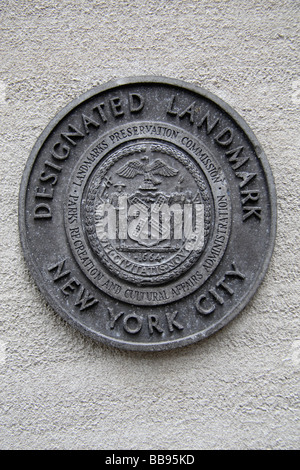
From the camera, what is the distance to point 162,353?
2.27 meters

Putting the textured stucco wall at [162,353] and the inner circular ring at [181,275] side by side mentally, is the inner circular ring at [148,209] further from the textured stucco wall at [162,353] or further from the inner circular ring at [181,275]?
the textured stucco wall at [162,353]


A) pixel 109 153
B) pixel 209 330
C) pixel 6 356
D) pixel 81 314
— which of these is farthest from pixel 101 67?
pixel 6 356

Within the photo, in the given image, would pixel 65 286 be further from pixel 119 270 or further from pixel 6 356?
pixel 6 356

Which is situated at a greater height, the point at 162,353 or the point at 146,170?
the point at 146,170

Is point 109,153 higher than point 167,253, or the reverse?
point 109,153

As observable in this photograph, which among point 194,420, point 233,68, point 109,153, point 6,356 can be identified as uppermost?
point 233,68

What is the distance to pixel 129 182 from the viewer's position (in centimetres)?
225

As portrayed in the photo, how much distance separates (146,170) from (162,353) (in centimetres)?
106

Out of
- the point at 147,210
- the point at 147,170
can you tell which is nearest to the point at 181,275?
the point at 147,210

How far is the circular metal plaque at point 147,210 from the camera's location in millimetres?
2213

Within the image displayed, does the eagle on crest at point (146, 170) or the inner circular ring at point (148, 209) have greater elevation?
the eagle on crest at point (146, 170)

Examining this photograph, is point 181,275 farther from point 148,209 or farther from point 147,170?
point 147,170

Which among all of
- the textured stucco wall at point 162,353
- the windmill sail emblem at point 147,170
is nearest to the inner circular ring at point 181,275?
the windmill sail emblem at point 147,170

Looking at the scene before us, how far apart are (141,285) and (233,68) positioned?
1368 mm
